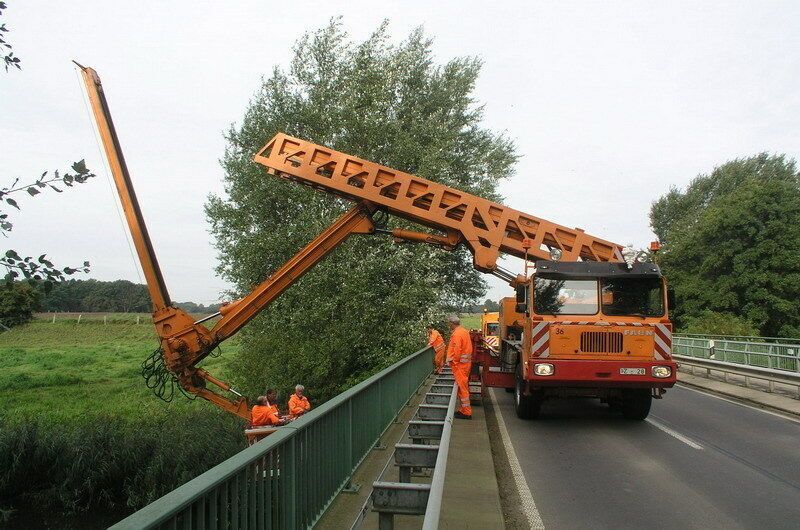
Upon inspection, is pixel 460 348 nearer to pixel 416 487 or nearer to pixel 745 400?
pixel 416 487

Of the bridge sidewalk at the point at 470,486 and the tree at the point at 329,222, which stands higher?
the tree at the point at 329,222

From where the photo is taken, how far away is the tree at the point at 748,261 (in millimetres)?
45625

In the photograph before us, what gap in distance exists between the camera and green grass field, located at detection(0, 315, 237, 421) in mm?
27672

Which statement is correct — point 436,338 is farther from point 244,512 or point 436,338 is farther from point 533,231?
point 244,512

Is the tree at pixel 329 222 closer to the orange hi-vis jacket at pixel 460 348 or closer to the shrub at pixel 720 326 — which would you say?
the orange hi-vis jacket at pixel 460 348

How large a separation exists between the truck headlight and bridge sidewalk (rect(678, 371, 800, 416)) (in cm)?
410

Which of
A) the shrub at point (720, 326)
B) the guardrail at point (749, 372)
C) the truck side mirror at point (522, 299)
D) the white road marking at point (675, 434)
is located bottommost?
the white road marking at point (675, 434)

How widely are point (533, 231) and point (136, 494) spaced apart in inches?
356

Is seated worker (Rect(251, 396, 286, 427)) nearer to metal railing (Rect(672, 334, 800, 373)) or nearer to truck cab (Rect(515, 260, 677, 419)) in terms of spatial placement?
truck cab (Rect(515, 260, 677, 419))

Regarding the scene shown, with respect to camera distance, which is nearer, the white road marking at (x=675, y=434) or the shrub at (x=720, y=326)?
the white road marking at (x=675, y=434)

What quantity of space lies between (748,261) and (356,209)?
43.1 metres

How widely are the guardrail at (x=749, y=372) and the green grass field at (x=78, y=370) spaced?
57.5 feet

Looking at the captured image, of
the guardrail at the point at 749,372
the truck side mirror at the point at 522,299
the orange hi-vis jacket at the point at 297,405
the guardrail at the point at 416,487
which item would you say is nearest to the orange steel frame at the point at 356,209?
the truck side mirror at the point at 522,299

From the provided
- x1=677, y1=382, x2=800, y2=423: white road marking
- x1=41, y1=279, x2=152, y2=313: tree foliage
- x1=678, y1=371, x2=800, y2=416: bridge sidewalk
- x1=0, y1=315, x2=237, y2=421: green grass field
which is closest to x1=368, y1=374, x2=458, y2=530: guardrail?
x1=677, y1=382, x2=800, y2=423: white road marking
